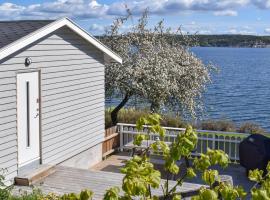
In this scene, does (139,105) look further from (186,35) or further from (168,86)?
(186,35)

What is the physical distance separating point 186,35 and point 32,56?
12.8m

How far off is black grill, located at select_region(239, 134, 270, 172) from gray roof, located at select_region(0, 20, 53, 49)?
5632mm

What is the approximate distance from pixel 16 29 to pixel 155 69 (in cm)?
794

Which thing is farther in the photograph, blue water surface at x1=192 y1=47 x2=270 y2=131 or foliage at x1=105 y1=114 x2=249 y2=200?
blue water surface at x1=192 y1=47 x2=270 y2=131

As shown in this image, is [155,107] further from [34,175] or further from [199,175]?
[34,175]

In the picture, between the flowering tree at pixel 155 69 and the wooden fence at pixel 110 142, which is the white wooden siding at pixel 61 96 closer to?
the wooden fence at pixel 110 142

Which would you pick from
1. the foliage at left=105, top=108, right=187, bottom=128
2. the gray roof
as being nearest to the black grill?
the foliage at left=105, top=108, right=187, bottom=128

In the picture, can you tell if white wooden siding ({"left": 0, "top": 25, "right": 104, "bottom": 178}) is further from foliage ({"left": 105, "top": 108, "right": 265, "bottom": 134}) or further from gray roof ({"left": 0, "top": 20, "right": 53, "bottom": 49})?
foliage ({"left": 105, "top": 108, "right": 265, "bottom": 134})

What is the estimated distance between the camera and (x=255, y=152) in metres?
11.3

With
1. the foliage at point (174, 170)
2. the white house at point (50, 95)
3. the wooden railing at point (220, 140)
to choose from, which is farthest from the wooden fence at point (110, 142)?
the foliage at point (174, 170)

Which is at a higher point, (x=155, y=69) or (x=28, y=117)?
(x=155, y=69)

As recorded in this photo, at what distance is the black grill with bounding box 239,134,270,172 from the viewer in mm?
11195

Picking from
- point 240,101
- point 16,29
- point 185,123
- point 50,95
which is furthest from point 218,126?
point 240,101

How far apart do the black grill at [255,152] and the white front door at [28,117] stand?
5.08 metres
